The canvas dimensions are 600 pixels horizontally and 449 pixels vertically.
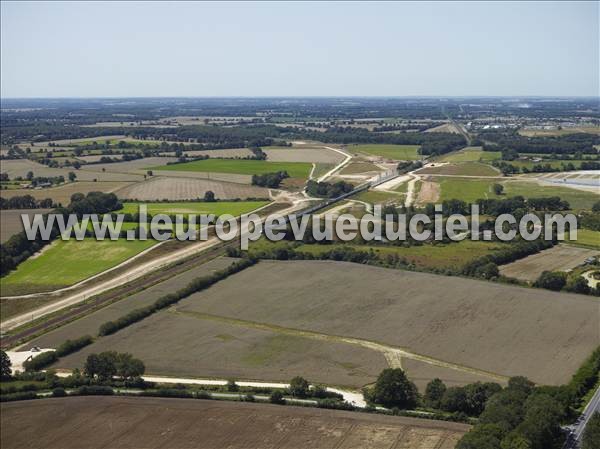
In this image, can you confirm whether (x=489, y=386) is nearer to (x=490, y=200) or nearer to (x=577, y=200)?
(x=490, y=200)

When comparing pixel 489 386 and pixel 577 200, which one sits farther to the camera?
pixel 577 200

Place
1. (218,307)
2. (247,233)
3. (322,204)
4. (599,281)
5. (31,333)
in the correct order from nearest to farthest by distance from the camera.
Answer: (31,333) → (218,307) → (599,281) → (247,233) → (322,204)

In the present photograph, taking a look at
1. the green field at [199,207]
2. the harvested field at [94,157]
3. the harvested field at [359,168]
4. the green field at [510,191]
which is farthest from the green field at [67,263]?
the harvested field at [94,157]

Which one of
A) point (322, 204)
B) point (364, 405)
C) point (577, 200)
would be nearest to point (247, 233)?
point (322, 204)

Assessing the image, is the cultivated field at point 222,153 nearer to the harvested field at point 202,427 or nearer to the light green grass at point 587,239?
the light green grass at point 587,239

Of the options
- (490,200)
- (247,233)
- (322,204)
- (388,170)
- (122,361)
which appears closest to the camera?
(122,361)
